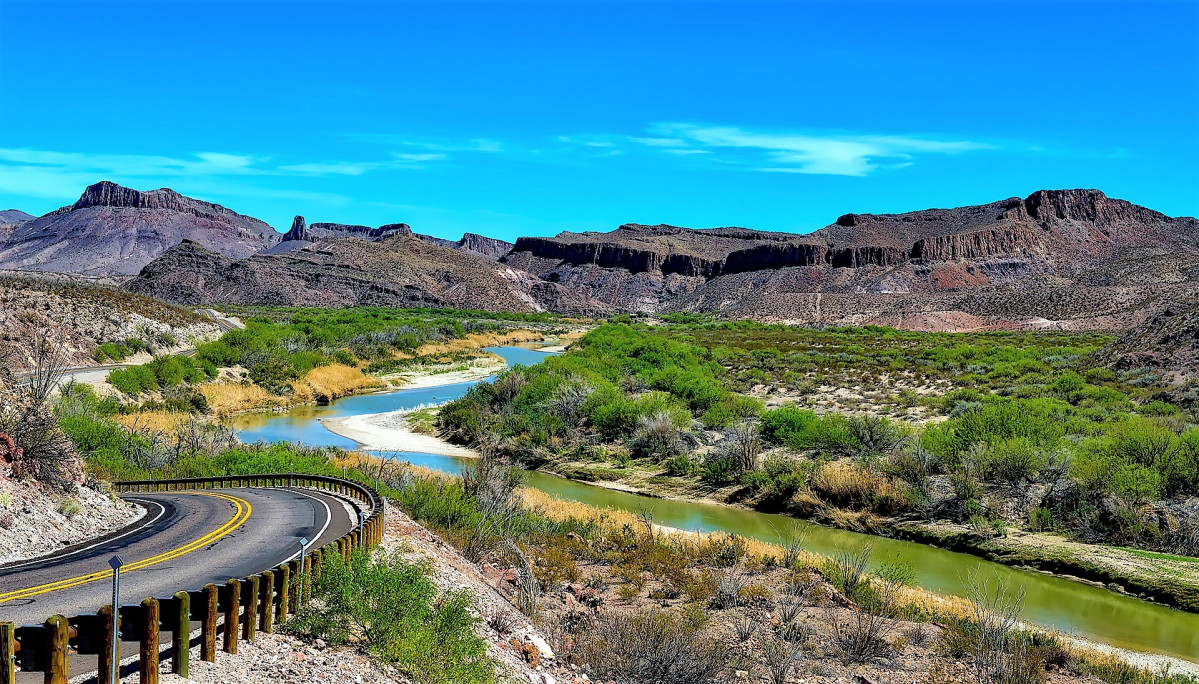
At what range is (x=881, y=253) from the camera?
152 meters

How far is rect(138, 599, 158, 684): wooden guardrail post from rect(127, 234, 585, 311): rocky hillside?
127 m

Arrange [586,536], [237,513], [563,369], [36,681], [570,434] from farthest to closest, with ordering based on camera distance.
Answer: [563,369]
[570,434]
[586,536]
[237,513]
[36,681]

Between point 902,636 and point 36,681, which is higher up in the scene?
point 36,681

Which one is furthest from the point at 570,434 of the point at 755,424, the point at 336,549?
the point at 336,549

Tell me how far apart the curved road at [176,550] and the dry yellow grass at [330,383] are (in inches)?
1098

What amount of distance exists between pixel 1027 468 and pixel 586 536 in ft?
36.3

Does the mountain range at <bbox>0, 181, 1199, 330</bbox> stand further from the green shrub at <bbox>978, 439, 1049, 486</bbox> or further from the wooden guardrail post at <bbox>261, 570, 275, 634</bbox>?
the wooden guardrail post at <bbox>261, 570, 275, 634</bbox>

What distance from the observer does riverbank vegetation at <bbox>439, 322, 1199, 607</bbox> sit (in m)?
17.6

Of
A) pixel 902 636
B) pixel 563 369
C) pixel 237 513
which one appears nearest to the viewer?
pixel 902 636

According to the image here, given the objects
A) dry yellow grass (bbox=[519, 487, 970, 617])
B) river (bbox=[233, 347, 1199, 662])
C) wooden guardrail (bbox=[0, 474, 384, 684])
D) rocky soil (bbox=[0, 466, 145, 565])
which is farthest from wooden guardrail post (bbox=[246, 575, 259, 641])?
river (bbox=[233, 347, 1199, 662])

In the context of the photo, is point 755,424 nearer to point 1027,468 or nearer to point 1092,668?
point 1027,468

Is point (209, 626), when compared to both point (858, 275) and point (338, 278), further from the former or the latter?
point (858, 275)

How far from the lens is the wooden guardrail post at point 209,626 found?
598cm

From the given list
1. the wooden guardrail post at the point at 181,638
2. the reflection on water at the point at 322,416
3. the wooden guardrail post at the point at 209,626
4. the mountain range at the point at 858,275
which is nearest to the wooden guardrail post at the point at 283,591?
the wooden guardrail post at the point at 209,626
